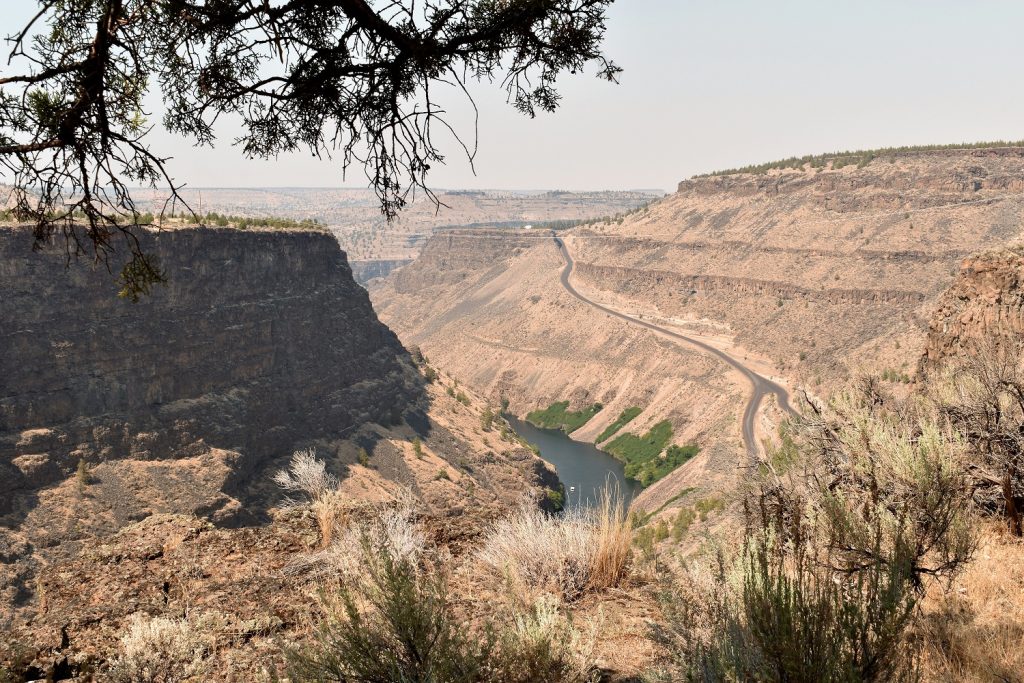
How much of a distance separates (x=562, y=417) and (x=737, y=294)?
2868 cm

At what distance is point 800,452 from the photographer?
10.6 metres

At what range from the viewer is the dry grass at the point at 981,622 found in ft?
19.7

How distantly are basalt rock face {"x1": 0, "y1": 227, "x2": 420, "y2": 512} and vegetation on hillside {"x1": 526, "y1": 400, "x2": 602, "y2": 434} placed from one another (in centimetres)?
2945

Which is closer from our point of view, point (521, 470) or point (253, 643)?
point (253, 643)

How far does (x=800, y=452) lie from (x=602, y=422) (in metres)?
83.5

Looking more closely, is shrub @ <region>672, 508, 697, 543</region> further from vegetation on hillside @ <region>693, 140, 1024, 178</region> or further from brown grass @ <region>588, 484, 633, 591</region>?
vegetation on hillside @ <region>693, 140, 1024, 178</region>

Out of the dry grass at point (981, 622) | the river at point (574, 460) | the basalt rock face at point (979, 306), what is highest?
the basalt rock face at point (979, 306)

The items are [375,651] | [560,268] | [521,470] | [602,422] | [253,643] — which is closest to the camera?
[375,651]

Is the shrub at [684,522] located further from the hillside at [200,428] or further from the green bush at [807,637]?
the green bush at [807,637]

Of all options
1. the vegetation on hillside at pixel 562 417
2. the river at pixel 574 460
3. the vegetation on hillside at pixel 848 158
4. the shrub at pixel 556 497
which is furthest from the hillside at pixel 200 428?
the vegetation on hillside at pixel 848 158

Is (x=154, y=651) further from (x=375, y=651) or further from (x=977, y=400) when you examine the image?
(x=977, y=400)

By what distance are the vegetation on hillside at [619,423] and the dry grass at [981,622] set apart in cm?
8105

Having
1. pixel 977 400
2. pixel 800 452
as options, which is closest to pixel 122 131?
pixel 800 452

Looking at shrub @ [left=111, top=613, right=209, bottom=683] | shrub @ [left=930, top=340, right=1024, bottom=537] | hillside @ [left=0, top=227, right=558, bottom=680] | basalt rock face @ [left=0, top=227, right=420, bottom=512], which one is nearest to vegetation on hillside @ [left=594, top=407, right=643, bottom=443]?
hillside @ [left=0, top=227, right=558, bottom=680]
